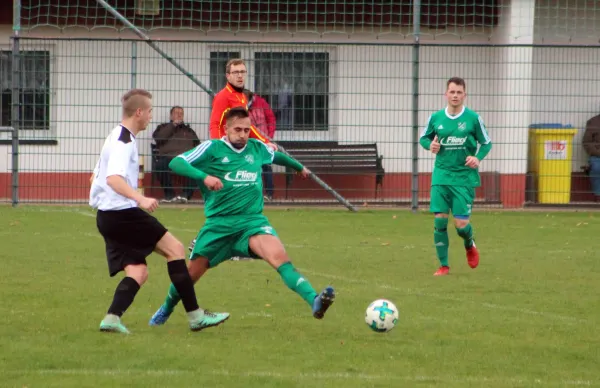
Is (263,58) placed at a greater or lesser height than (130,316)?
greater

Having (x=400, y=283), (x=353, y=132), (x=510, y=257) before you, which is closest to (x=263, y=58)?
(x=353, y=132)

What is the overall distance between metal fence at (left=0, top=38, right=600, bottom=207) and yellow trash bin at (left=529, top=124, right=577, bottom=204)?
0.02m

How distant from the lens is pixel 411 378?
621cm

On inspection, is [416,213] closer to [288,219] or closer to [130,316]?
[288,219]

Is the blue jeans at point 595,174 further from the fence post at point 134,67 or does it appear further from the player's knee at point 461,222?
the player's knee at point 461,222

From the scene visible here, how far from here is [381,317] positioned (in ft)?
24.3

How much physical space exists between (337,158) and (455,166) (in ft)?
25.7

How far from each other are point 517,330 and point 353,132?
11.3 metres

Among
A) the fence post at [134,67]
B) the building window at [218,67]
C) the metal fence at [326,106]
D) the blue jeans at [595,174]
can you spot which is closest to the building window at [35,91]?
the metal fence at [326,106]

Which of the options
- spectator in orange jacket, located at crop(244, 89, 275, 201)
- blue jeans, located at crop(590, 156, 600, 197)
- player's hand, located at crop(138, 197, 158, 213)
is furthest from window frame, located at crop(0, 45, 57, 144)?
player's hand, located at crop(138, 197, 158, 213)

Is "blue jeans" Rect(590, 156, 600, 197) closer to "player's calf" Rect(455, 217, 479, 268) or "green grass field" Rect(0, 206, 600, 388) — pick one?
"green grass field" Rect(0, 206, 600, 388)

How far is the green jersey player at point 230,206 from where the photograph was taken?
7777 millimetres

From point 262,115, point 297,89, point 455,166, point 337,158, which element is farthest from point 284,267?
point 337,158

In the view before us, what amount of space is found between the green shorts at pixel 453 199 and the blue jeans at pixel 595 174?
8030 mm
